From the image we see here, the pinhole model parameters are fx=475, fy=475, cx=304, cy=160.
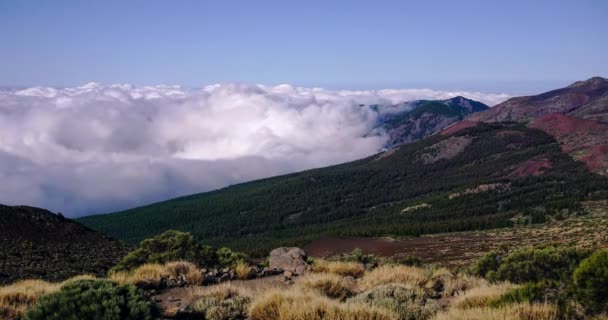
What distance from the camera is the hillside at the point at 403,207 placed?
362 ft

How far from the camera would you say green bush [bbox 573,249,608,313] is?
10.7m

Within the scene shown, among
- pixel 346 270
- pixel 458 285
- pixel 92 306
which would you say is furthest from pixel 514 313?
pixel 346 270

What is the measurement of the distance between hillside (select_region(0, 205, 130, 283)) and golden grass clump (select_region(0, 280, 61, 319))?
548 inches

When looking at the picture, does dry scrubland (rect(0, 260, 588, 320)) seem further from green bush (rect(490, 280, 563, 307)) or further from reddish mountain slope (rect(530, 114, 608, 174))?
reddish mountain slope (rect(530, 114, 608, 174))

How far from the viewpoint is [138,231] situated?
16462 centimetres

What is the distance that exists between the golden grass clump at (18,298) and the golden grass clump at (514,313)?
31.0 ft

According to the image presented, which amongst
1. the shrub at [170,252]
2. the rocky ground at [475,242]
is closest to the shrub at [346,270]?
the shrub at [170,252]

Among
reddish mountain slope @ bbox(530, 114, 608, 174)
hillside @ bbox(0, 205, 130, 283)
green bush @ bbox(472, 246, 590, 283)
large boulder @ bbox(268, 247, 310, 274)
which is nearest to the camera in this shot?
Answer: green bush @ bbox(472, 246, 590, 283)

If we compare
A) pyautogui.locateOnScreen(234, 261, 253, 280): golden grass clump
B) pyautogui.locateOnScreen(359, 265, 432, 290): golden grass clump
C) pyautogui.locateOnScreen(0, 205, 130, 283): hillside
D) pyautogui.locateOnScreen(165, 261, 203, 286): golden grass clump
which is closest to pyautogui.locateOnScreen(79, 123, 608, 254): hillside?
pyautogui.locateOnScreen(0, 205, 130, 283): hillside

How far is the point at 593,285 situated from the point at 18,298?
14.1 metres

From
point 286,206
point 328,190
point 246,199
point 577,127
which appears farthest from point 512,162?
point 246,199

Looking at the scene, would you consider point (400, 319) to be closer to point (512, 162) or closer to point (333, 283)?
point (333, 283)

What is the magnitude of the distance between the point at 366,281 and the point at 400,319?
5.14m

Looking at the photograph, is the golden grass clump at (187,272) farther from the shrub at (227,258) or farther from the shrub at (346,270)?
the shrub at (227,258)
